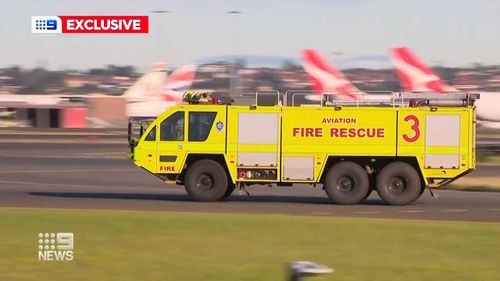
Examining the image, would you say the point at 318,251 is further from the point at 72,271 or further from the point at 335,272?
the point at 72,271

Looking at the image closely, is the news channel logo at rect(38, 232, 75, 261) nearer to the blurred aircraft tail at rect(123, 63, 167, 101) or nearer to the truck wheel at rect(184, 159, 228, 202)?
the truck wheel at rect(184, 159, 228, 202)

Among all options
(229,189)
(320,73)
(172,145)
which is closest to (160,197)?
(172,145)

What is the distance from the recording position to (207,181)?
24.0 metres

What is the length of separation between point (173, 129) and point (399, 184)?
539 cm

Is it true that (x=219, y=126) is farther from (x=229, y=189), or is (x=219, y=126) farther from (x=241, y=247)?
(x=241, y=247)

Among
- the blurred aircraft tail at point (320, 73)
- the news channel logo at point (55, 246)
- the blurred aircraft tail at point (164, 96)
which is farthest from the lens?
the blurred aircraft tail at point (164, 96)

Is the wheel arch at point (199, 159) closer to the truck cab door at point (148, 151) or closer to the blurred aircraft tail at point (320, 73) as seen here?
the truck cab door at point (148, 151)

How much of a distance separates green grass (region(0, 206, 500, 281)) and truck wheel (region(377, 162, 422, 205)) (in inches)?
178

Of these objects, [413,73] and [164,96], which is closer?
[413,73]

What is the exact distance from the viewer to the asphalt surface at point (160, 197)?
2192 cm

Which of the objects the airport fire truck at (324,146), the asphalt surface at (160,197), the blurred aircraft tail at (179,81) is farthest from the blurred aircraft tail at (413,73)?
the airport fire truck at (324,146)

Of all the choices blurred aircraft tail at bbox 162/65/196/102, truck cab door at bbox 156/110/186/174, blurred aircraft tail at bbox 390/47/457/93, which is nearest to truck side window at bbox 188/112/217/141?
truck cab door at bbox 156/110/186/174

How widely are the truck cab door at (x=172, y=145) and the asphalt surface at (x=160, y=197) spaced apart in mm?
842

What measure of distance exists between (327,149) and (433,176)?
2.47m
